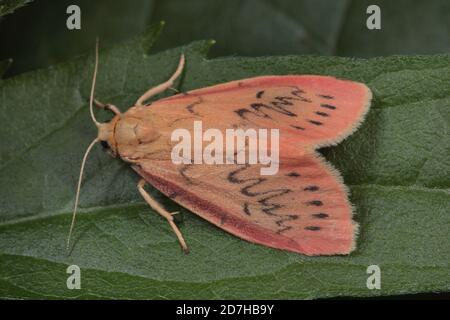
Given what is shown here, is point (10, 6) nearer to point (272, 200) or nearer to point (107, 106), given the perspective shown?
point (107, 106)

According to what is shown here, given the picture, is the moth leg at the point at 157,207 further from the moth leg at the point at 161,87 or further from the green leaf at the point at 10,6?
the green leaf at the point at 10,6

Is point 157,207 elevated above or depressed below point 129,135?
below

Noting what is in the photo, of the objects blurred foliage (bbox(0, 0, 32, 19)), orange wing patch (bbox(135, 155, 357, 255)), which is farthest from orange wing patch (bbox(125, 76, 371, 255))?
blurred foliage (bbox(0, 0, 32, 19))

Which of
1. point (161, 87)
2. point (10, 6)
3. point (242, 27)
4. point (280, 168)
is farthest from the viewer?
point (242, 27)

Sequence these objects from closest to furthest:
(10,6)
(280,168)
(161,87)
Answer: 1. (10,6)
2. (280,168)
3. (161,87)

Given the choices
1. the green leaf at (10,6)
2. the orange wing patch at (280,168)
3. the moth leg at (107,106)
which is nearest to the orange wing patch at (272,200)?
the orange wing patch at (280,168)

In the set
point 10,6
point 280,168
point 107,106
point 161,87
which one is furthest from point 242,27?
point 10,6
